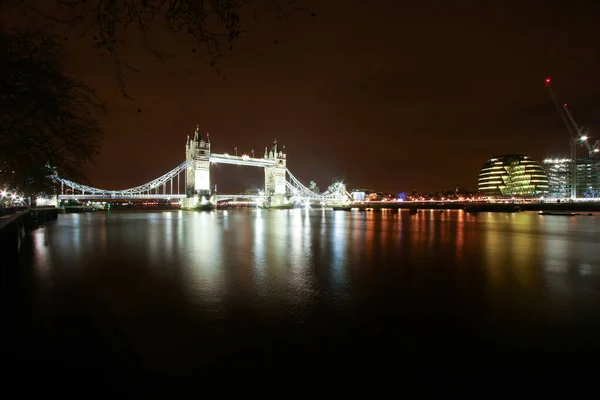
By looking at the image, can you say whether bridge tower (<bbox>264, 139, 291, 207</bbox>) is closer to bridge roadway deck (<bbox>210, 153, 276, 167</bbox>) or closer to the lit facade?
bridge roadway deck (<bbox>210, 153, 276, 167</bbox>)

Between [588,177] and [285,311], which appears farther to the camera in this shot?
[588,177]

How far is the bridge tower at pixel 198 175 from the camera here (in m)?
76.1

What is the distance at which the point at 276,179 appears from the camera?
95562 mm

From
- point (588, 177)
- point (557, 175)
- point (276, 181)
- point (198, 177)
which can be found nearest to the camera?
point (198, 177)

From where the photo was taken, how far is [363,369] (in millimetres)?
4027

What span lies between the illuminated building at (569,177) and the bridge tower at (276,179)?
80.9 metres

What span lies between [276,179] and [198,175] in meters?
23.6

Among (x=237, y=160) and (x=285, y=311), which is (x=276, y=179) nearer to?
(x=237, y=160)

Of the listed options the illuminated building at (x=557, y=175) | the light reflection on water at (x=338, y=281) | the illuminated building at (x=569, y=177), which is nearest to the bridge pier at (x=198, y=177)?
the light reflection on water at (x=338, y=281)

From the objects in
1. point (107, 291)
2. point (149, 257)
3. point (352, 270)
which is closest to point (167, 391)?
point (107, 291)

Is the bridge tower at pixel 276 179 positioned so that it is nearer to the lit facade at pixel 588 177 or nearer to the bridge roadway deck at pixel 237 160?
the bridge roadway deck at pixel 237 160

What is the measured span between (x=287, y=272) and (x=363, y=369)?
5.48m

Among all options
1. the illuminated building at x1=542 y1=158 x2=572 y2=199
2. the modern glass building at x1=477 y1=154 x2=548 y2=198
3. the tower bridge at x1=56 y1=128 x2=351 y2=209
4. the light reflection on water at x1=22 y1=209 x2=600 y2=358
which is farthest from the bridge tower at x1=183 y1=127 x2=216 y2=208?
the illuminated building at x1=542 y1=158 x2=572 y2=199

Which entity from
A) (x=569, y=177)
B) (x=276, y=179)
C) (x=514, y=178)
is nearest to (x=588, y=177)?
(x=569, y=177)
